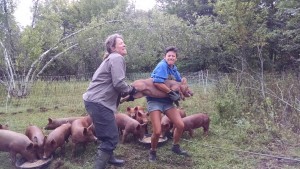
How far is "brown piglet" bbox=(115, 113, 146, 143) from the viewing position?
5.31m

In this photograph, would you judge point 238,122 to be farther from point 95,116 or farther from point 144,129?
point 95,116

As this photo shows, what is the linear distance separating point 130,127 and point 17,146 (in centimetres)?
171

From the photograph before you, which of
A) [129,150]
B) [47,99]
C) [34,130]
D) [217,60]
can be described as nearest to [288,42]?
[217,60]

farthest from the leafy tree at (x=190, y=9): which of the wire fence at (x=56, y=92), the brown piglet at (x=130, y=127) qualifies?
the brown piglet at (x=130, y=127)

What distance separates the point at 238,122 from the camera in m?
6.42

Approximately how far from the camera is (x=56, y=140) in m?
4.77

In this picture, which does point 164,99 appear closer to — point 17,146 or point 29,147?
point 29,147

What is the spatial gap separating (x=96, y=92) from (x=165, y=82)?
3.38 feet

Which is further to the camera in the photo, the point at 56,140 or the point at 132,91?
the point at 56,140

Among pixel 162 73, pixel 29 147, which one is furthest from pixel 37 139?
pixel 162 73

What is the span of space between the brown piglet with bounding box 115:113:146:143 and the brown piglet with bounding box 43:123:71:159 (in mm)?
869

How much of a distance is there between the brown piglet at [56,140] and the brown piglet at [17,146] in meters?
0.19

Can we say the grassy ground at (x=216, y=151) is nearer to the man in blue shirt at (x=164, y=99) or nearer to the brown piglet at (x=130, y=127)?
the brown piglet at (x=130, y=127)

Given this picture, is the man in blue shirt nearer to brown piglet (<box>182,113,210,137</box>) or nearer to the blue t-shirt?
the blue t-shirt
